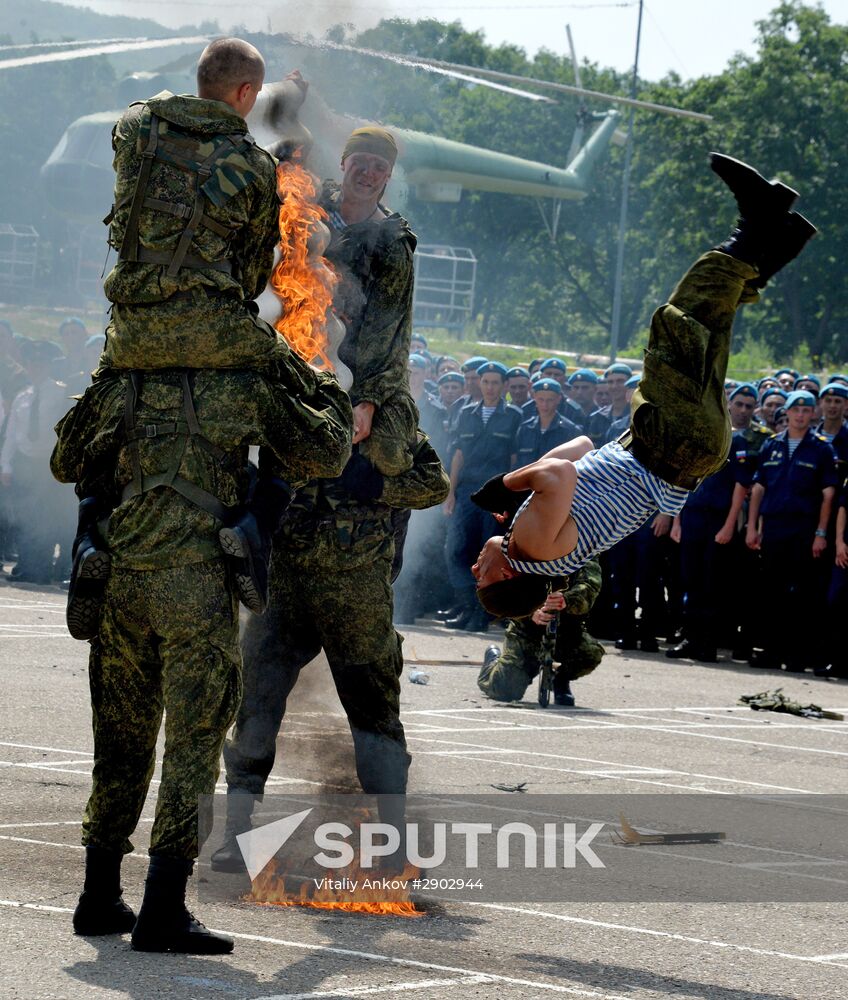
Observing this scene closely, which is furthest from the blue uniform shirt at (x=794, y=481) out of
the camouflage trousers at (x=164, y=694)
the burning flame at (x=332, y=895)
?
the camouflage trousers at (x=164, y=694)

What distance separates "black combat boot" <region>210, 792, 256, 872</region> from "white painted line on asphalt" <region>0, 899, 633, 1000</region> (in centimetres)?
72

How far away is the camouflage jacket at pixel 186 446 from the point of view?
4781 mm

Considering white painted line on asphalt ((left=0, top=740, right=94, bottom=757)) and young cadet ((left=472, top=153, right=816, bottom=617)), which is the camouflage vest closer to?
young cadet ((left=472, top=153, right=816, bottom=617))

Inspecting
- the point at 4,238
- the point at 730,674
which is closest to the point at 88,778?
the point at 730,674

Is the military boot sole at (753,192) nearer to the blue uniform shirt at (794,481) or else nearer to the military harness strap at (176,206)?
the military harness strap at (176,206)

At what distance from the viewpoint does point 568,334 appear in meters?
81.9

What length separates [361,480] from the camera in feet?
19.4

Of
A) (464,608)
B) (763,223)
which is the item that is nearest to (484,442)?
(464,608)

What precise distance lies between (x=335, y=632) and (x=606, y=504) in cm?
104

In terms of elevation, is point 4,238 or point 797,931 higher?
point 4,238

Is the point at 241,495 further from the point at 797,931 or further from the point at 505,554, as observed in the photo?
the point at 797,931

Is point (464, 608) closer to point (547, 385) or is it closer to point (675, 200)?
point (547, 385)

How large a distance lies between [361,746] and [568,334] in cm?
7690

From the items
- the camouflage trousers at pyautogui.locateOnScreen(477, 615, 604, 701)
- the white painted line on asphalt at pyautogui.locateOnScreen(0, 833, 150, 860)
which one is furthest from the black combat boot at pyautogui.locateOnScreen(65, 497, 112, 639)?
the camouflage trousers at pyautogui.locateOnScreen(477, 615, 604, 701)
